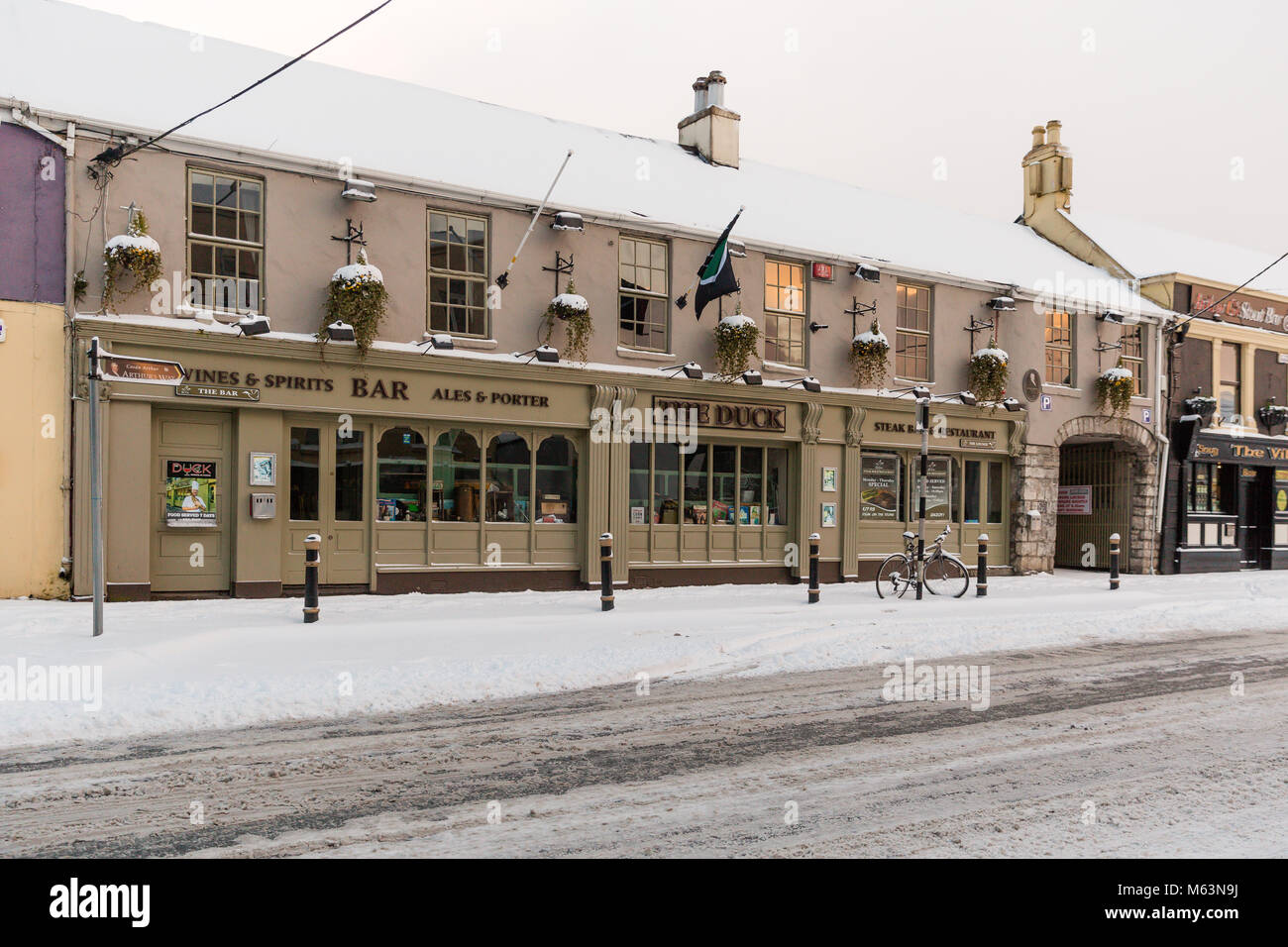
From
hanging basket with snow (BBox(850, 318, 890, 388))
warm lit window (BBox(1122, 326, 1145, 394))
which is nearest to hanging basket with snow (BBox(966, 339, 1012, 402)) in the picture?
hanging basket with snow (BBox(850, 318, 890, 388))

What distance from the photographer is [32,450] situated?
12.4 metres

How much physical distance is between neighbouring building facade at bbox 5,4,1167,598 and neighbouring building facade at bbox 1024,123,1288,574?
94.1 inches

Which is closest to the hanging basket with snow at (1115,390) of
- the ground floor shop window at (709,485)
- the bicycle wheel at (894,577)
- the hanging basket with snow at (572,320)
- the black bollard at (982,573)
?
the black bollard at (982,573)

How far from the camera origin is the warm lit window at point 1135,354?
22562 millimetres

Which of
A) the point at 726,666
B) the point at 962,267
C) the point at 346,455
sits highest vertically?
the point at 962,267

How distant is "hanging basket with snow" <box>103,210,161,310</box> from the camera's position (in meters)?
12.5

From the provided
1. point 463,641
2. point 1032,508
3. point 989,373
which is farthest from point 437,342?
point 1032,508

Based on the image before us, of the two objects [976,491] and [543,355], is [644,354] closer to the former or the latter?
[543,355]

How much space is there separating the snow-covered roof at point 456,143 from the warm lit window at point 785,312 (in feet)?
1.71

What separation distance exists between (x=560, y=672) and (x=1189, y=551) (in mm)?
19607

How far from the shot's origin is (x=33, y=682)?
785 centimetres

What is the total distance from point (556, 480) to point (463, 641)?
633cm
